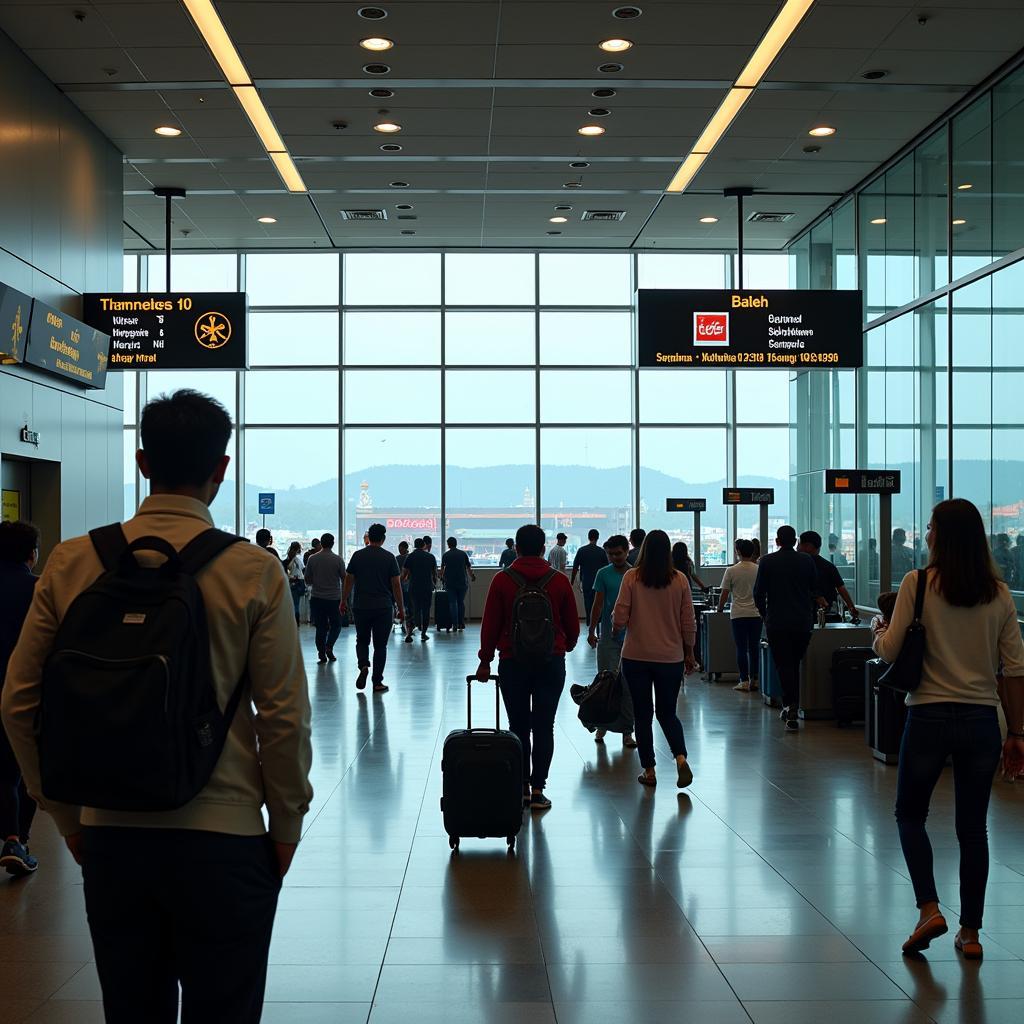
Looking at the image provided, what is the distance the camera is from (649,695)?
775 cm

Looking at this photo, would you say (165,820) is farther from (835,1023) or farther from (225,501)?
(225,501)

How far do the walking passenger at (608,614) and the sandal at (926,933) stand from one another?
4207mm

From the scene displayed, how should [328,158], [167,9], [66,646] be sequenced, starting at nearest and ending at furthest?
[66,646], [167,9], [328,158]

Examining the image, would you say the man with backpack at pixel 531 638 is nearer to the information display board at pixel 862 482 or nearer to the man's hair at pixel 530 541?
the man's hair at pixel 530 541

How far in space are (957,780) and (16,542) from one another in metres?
4.32

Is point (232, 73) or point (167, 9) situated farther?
point (232, 73)

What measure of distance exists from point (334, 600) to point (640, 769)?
7.99 m

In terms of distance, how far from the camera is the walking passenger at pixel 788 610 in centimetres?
1023

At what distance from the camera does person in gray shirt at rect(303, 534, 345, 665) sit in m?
15.2

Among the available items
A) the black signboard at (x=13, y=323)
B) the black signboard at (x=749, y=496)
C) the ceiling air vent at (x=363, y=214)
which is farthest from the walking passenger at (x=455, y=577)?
the black signboard at (x=13, y=323)

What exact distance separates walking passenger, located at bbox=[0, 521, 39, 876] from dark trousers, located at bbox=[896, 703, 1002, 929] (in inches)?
155

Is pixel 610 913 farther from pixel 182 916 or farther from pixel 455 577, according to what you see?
pixel 455 577

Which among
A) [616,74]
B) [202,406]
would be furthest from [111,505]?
[202,406]

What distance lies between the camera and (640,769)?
27.5ft
